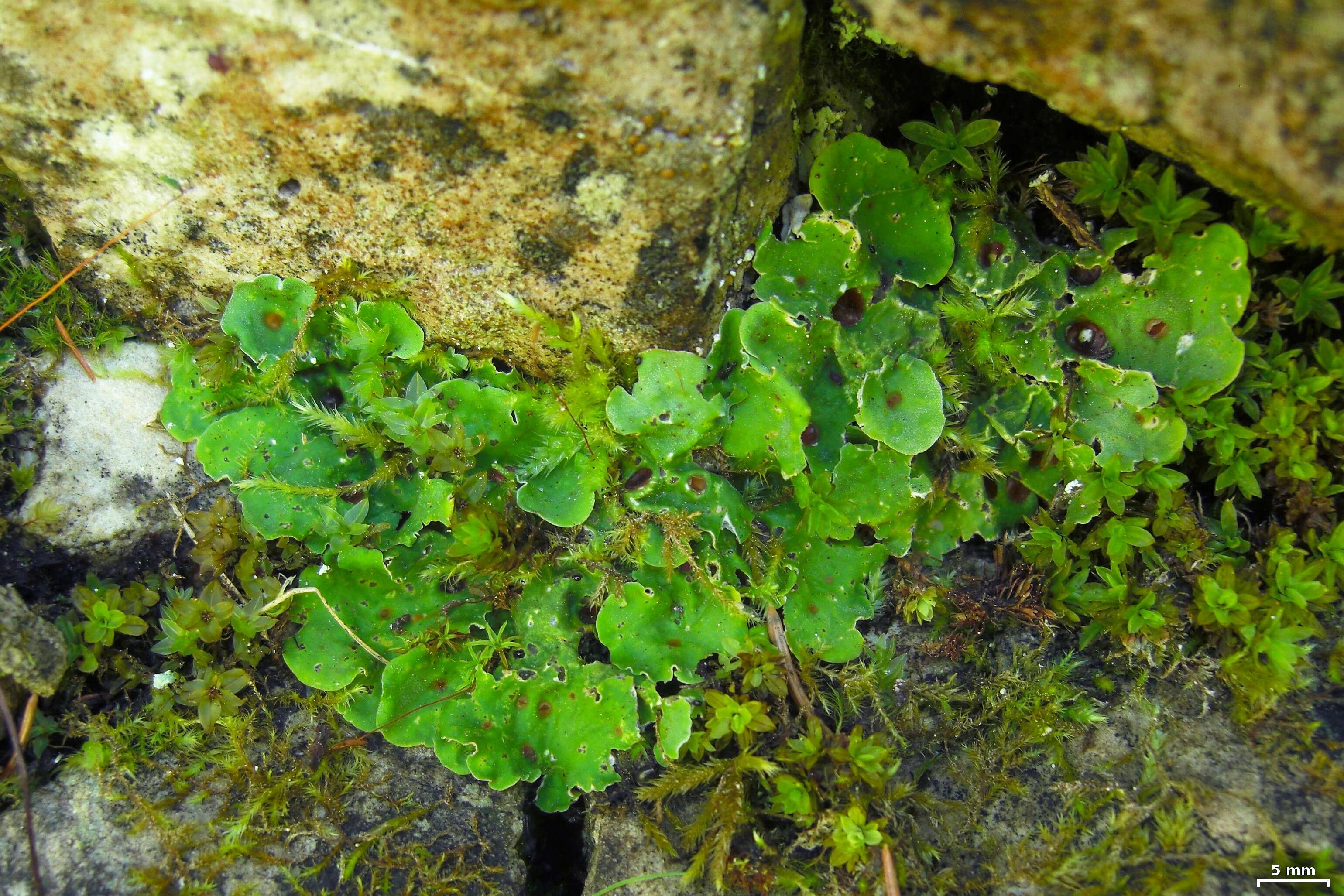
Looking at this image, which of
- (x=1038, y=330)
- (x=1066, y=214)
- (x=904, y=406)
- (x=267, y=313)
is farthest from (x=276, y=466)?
(x=1066, y=214)

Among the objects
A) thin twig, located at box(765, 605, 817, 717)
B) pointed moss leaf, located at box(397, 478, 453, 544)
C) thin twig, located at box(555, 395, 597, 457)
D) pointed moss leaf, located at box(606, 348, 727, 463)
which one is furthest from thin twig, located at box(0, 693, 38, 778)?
thin twig, located at box(765, 605, 817, 717)

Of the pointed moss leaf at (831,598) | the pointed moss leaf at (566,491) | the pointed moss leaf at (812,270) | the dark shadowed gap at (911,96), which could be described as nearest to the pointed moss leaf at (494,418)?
the pointed moss leaf at (566,491)

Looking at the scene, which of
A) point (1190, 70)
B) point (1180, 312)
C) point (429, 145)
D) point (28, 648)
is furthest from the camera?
point (1180, 312)

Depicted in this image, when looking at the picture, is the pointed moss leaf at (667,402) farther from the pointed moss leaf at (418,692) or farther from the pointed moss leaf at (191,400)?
the pointed moss leaf at (191,400)

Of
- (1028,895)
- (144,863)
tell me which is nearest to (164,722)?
(144,863)

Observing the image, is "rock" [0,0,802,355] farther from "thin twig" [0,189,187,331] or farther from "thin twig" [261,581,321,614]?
"thin twig" [261,581,321,614]

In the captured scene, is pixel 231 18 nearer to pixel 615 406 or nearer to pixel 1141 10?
pixel 615 406

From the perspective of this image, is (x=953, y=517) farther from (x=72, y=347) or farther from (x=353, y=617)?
(x=72, y=347)
